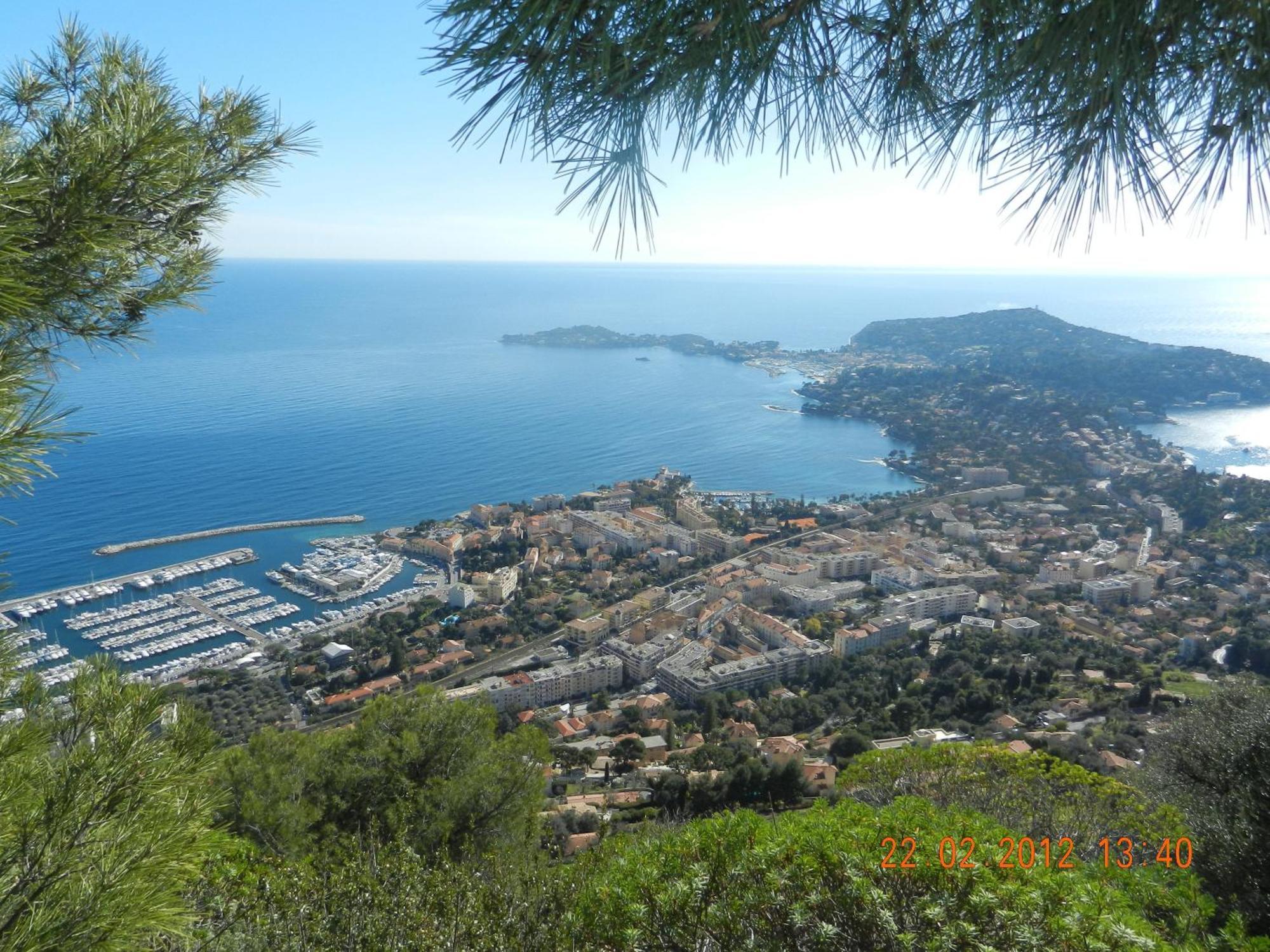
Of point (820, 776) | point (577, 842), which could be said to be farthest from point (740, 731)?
point (577, 842)

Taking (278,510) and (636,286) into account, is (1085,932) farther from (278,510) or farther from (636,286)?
(636,286)

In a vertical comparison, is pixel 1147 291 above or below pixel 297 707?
above

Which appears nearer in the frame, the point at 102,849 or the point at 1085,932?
the point at 102,849

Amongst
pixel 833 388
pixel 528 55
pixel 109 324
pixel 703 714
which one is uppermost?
pixel 528 55

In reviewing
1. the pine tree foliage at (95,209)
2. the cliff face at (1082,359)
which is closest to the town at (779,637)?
the pine tree foliage at (95,209)

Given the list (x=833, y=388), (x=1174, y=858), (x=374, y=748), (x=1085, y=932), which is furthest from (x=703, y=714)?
(x=833, y=388)
